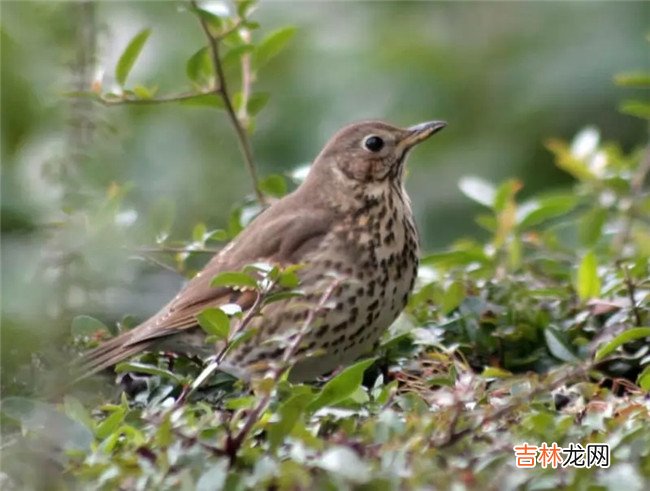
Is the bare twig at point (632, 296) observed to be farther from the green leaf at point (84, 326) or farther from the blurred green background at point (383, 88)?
the blurred green background at point (383, 88)

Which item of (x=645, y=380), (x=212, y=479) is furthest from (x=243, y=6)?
(x=212, y=479)

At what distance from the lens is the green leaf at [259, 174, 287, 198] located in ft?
18.0

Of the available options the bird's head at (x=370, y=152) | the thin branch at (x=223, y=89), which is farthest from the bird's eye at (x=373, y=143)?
the thin branch at (x=223, y=89)

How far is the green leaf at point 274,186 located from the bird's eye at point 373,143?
36 centimetres

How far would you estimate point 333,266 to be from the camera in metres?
4.80

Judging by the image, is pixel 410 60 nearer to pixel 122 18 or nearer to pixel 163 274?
pixel 122 18

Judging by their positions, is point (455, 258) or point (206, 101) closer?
point (455, 258)

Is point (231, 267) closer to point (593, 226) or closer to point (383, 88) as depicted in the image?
point (593, 226)

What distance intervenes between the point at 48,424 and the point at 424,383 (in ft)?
3.98

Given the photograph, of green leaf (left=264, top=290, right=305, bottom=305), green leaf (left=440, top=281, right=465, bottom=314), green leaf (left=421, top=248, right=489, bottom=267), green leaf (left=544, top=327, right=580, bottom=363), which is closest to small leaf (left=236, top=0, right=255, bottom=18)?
green leaf (left=421, top=248, right=489, bottom=267)

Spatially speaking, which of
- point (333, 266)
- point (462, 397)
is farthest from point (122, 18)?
point (462, 397)

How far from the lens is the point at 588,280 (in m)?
4.74

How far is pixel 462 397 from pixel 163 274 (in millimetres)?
2581

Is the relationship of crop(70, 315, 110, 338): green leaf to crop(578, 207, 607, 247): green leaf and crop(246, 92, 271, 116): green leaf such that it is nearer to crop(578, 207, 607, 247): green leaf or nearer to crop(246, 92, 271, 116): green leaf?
crop(246, 92, 271, 116): green leaf
